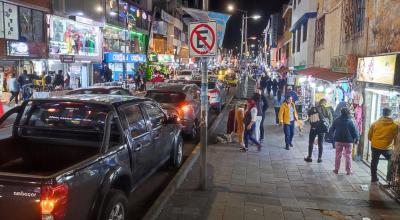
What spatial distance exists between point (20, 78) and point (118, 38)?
882 inches

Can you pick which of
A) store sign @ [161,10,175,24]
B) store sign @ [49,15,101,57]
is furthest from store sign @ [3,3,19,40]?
store sign @ [161,10,175,24]

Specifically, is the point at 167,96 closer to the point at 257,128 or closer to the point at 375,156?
the point at 257,128

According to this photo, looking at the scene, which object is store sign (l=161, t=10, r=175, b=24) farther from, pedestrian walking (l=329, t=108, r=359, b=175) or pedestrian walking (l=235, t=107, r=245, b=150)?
pedestrian walking (l=329, t=108, r=359, b=175)

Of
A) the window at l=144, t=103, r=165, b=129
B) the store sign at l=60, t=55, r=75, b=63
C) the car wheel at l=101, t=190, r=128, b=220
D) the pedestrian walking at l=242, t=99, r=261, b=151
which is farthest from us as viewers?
the store sign at l=60, t=55, r=75, b=63

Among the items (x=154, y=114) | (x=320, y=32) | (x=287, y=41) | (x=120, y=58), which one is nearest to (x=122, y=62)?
(x=120, y=58)

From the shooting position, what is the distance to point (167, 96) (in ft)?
41.1

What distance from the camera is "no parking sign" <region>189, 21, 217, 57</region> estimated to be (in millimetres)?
7160

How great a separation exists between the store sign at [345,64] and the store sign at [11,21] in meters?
17.9

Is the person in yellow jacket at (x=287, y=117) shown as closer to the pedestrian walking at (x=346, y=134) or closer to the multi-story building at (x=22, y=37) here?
the pedestrian walking at (x=346, y=134)

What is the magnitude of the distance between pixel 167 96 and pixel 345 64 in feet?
18.3

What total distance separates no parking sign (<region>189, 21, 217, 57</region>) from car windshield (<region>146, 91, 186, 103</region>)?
507 cm

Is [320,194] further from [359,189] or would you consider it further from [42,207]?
[42,207]

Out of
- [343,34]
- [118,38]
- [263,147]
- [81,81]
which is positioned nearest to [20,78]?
[81,81]

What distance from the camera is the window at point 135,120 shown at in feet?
20.0
